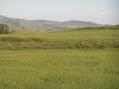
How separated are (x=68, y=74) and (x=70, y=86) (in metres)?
2.18

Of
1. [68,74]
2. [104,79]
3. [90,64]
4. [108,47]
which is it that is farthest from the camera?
[108,47]

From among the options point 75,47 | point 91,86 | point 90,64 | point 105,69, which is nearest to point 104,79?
point 91,86

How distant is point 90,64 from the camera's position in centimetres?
1524

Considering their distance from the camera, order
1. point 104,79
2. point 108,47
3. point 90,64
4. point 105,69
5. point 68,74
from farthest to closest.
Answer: point 108,47 < point 90,64 < point 105,69 < point 68,74 < point 104,79

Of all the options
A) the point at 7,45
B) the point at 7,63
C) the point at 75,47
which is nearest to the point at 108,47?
the point at 75,47

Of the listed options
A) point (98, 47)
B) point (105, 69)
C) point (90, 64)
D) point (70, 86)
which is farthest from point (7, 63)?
point (98, 47)

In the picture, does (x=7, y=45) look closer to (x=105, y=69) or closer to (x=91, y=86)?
(x=105, y=69)

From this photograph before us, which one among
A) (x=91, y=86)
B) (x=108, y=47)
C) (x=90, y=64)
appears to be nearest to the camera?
(x=91, y=86)

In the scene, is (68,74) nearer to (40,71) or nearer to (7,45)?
(40,71)

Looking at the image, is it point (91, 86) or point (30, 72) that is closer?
point (91, 86)

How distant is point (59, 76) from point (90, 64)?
14.7ft

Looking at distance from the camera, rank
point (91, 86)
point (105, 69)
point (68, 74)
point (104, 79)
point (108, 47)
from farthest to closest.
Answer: point (108, 47) < point (105, 69) < point (68, 74) < point (104, 79) < point (91, 86)

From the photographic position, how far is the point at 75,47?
26.7 m

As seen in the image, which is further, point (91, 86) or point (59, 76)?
point (59, 76)
